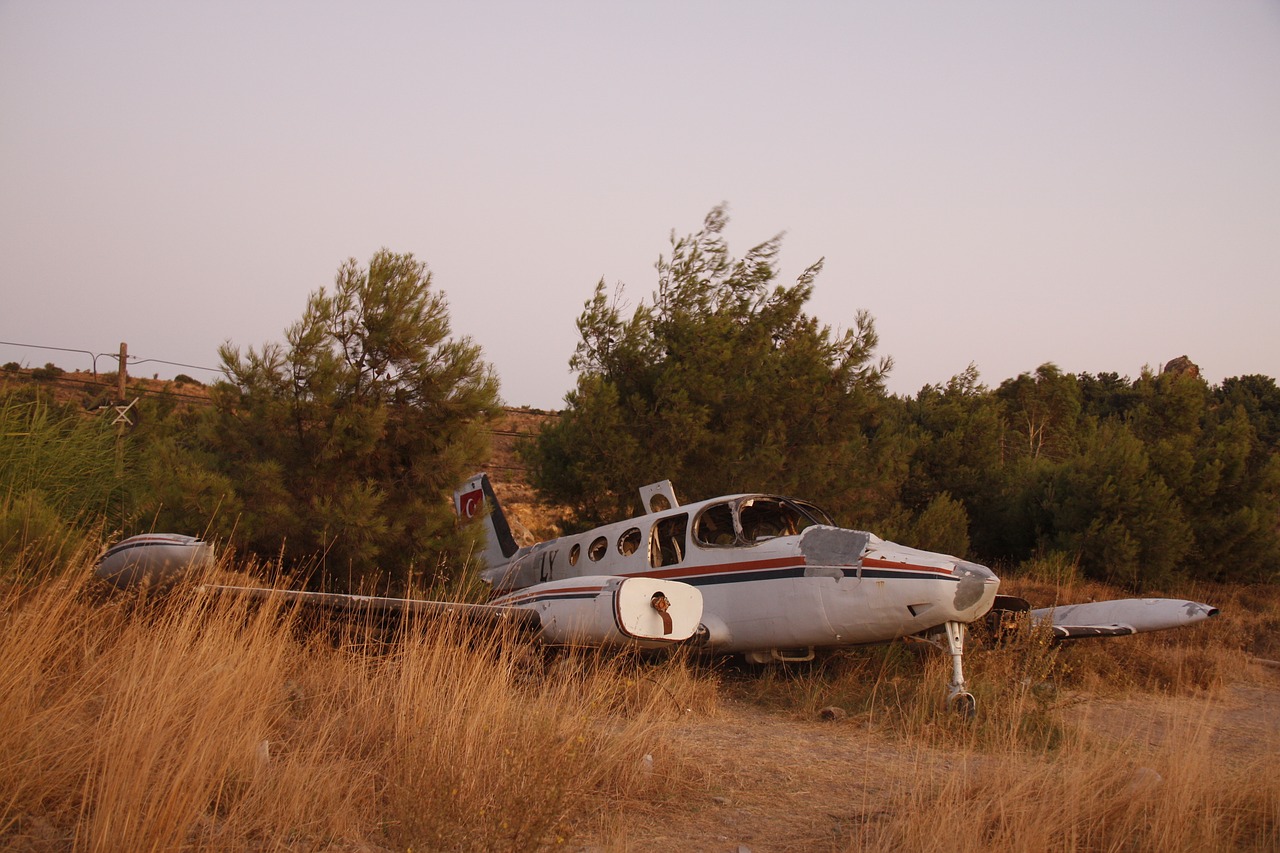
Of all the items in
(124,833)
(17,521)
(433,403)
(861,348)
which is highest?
(861,348)

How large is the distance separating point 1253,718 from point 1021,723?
4.21 metres

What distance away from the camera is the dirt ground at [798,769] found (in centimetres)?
445

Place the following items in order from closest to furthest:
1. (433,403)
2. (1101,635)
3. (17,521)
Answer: (17,521) < (1101,635) < (433,403)

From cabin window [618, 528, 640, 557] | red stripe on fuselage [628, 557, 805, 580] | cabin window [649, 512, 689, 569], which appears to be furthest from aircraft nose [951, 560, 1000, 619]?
cabin window [618, 528, 640, 557]

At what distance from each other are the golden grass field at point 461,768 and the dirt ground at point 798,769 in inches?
1.0

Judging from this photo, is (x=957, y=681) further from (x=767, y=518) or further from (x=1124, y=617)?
(x=1124, y=617)

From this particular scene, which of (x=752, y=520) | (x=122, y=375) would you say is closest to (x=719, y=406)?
(x=752, y=520)

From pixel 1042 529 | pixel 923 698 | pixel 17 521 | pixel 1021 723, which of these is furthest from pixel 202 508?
pixel 1042 529

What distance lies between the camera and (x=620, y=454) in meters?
14.7

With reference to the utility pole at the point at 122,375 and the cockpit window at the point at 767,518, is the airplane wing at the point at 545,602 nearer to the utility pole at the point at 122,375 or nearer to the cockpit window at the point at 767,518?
the cockpit window at the point at 767,518

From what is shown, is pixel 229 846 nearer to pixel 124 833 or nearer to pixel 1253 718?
pixel 124 833

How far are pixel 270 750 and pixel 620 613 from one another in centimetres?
341

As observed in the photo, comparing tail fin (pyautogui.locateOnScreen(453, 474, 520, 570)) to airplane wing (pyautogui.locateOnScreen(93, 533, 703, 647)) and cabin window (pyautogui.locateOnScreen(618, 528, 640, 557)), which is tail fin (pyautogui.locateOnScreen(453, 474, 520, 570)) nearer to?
cabin window (pyautogui.locateOnScreen(618, 528, 640, 557))

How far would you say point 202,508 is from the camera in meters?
9.75
